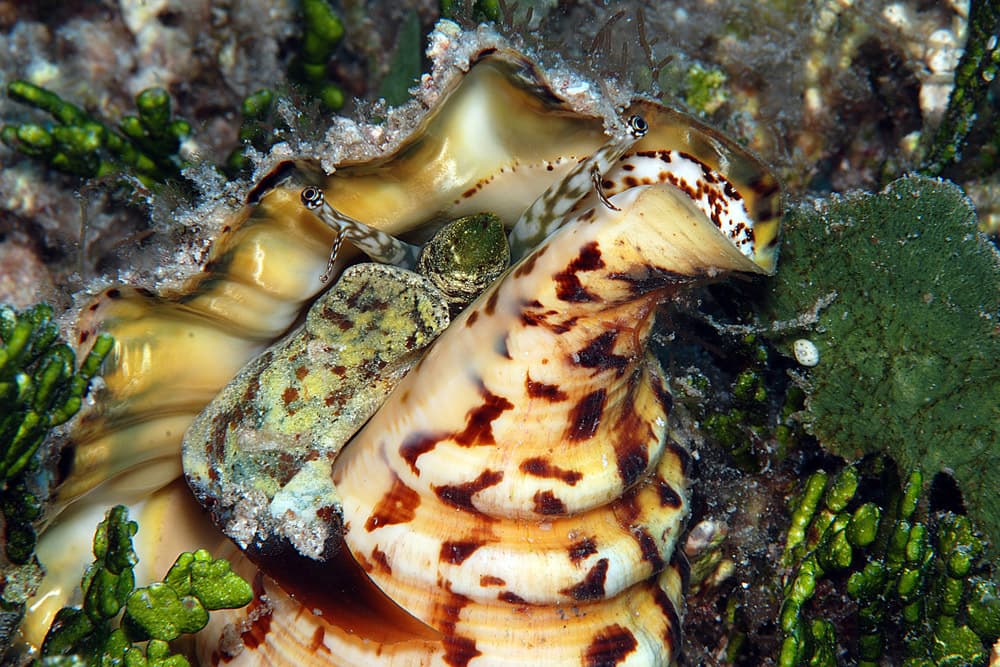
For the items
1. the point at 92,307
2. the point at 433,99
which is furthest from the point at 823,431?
the point at 92,307

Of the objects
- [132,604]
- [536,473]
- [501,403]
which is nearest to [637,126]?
[501,403]

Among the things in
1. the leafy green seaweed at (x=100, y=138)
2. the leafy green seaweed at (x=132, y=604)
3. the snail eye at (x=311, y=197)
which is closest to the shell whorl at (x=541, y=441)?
the leafy green seaweed at (x=132, y=604)

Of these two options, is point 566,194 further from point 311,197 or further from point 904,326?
point 904,326

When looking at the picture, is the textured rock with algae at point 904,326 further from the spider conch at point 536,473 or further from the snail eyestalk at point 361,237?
the snail eyestalk at point 361,237

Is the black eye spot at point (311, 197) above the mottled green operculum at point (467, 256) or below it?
above

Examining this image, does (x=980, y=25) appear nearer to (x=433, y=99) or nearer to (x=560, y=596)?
(x=433, y=99)
